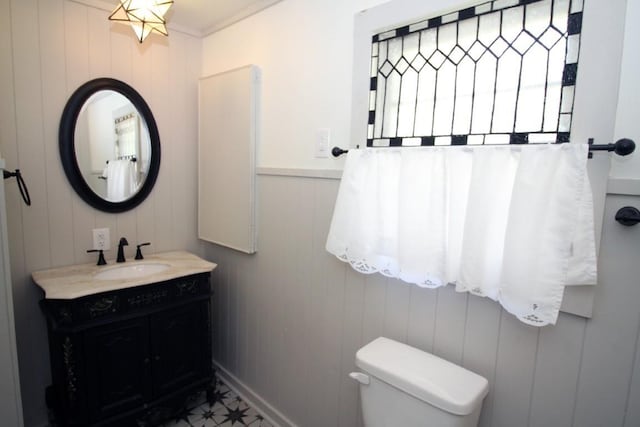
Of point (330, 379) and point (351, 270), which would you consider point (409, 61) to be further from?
point (330, 379)

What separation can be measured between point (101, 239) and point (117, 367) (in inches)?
29.4

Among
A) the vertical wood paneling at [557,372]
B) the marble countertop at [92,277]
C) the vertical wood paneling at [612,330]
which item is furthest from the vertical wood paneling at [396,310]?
the marble countertop at [92,277]

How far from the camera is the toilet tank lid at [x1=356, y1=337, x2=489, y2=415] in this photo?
98 cm

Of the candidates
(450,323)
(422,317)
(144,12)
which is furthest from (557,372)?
(144,12)

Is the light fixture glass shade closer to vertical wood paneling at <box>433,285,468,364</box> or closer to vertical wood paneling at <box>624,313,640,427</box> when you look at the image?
vertical wood paneling at <box>433,285,468,364</box>

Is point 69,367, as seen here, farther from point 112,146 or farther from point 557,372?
point 557,372

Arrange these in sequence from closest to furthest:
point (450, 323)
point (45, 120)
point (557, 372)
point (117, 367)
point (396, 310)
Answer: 1. point (557, 372)
2. point (450, 323)
3. point (396, 310)
4. point (117, 367)
5. point (45, 120)

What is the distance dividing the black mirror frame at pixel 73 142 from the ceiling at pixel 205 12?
430 mm

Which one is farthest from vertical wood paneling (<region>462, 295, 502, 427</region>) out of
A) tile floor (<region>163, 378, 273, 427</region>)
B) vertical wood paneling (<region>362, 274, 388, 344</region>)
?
tile floor (<region>163, 378, 273, 427</region>)

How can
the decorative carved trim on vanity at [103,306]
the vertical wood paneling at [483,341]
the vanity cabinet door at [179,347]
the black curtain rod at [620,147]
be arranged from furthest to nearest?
the vanity cabinet door at [179,347], the decorative carved trim on vanity at [103,306], the vertical wood paneling at [483,341], the black curtain rod at [620,147]

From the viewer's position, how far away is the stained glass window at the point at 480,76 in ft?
3.15

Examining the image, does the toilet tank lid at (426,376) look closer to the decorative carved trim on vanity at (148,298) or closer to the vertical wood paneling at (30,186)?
the decorative carved trim on vanity at (148,298)

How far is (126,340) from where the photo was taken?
162 centimetres

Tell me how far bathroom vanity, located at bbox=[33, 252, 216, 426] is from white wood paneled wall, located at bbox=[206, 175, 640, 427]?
33cm
